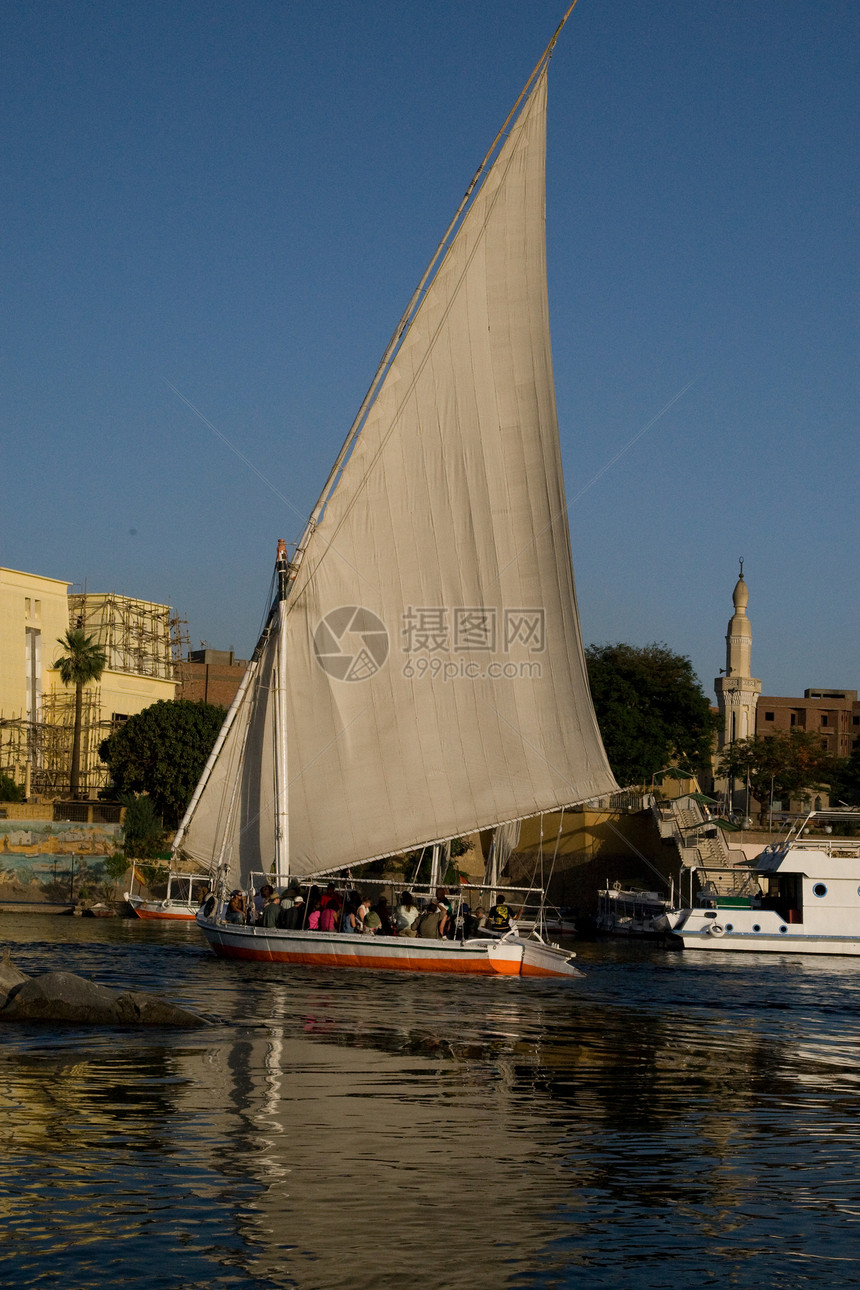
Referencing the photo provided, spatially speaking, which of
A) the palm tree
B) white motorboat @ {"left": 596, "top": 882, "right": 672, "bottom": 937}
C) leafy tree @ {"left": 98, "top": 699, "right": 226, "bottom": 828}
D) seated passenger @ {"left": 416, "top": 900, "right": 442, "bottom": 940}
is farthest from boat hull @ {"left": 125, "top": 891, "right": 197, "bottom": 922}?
seated passenger @ {"left": 416, "top": 900, "right": 442, "bottom": 940}

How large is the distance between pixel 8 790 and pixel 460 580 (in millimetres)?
56989

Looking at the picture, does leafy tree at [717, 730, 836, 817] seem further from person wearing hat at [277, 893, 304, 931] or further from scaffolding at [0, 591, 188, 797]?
person wearing hat at [277, 893, 304, 931]

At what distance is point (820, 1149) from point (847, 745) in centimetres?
13558

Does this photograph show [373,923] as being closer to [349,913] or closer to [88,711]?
[349,913]

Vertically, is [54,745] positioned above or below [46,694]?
below

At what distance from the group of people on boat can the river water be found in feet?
27.5

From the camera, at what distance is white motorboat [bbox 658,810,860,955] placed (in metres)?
51.5

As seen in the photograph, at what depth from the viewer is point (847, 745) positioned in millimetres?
142000

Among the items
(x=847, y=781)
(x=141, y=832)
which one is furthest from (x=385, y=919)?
(x=847, y=781)

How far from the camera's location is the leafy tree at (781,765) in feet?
314

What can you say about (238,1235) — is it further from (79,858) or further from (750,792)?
(750,792)

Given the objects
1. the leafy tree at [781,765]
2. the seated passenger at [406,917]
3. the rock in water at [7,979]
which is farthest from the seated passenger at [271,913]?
the leafy tree at [781,765]

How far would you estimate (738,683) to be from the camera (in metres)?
119

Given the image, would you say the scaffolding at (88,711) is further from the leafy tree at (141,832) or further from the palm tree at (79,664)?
the leafy tree at (141,832)
